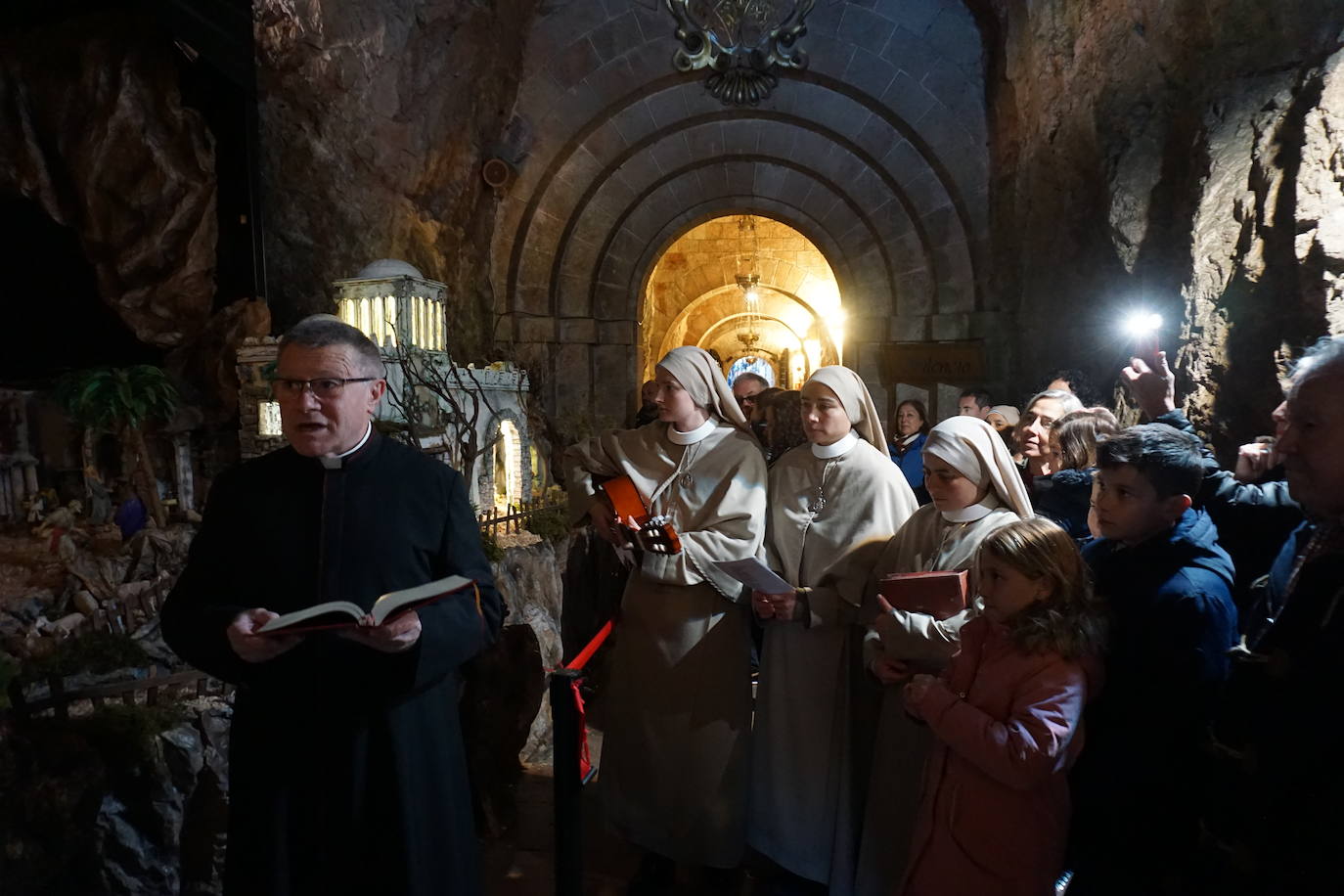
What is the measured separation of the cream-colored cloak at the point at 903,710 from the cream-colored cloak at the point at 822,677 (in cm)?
17

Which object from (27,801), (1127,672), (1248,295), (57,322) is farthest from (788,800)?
(57,322)

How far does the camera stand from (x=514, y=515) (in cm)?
973

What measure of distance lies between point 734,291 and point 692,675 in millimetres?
19308

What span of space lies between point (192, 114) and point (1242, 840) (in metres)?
11.8

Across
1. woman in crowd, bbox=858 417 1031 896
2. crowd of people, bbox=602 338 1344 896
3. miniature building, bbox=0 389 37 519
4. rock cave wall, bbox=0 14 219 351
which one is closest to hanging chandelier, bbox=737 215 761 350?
rock cave wall, bbox=0 14 219 351

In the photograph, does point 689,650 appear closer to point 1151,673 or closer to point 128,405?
point 1151,673

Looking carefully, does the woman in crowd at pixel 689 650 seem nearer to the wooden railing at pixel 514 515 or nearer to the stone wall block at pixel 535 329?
the wooden railing at pixel 514 515

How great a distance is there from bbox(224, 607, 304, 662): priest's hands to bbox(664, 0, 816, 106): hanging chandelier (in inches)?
420

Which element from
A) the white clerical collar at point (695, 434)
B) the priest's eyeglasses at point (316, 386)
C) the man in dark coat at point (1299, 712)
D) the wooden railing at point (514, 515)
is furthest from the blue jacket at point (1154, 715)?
the wooden railing at point (514, 515)

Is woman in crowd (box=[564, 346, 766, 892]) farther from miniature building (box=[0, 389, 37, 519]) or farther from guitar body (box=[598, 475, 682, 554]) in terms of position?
miniature building (box=[0, 389, 37, 519])

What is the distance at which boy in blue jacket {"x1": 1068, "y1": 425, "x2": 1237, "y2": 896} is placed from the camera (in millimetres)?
1979

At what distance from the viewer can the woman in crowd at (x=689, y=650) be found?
9.94 feet

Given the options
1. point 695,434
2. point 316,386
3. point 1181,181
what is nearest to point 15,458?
point 316,386

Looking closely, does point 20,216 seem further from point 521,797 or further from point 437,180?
point 521,797
